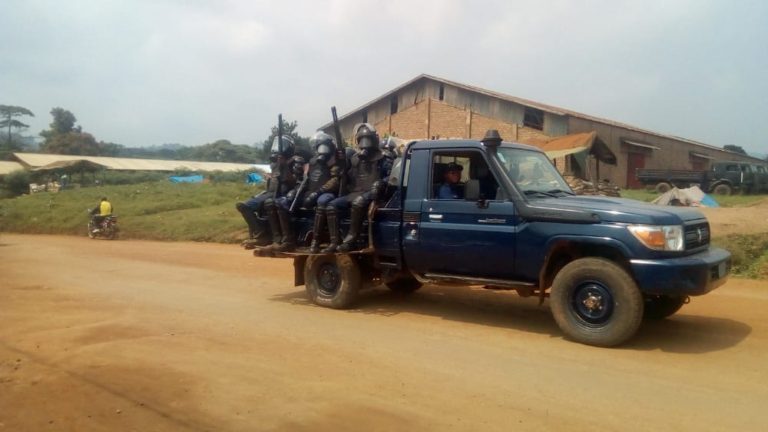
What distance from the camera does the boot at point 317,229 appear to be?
802 cm

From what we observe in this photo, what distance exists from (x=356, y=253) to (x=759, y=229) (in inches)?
348

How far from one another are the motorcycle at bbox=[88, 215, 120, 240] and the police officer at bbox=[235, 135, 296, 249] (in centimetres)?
1501

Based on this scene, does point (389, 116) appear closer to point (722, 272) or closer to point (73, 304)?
point (73, 304)

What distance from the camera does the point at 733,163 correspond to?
25.8 metres

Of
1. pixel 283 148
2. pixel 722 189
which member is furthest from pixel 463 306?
pixel 722 189

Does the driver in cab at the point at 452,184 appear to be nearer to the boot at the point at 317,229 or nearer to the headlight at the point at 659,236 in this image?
the boot at the point at 317,229

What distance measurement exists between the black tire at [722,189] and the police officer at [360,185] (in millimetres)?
22303

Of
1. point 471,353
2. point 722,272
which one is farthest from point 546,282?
point 722,272

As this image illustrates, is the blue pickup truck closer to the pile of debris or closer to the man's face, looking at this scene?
the man's face

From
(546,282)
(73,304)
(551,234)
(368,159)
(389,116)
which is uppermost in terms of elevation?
(389,116)

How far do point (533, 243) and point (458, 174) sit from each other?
1473 mm

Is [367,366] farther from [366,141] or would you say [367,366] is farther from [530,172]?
[366,141]

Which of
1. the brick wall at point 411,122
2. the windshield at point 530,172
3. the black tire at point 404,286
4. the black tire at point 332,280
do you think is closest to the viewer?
the windshield at point 530,172

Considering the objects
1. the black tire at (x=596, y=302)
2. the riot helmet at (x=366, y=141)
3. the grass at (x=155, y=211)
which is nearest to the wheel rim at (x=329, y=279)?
the riot helmet at (x=366, y=141)
